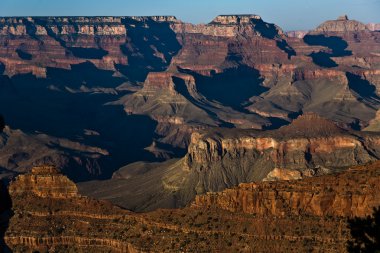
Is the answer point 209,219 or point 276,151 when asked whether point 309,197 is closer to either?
point 209,219

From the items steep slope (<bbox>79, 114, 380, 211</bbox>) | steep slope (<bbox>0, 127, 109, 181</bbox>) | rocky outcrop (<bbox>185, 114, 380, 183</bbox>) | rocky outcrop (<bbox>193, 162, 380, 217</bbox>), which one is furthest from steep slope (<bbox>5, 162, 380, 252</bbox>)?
steep slope (<bbox>0, 127, 109, 181</bbox>)

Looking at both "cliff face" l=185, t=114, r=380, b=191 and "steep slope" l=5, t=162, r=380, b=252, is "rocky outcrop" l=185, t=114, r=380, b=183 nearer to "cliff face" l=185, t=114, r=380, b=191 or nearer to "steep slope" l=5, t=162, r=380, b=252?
"cliff face" l=185, t=114, r=380, b=191

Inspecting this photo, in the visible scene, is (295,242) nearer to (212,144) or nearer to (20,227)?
(20,227)

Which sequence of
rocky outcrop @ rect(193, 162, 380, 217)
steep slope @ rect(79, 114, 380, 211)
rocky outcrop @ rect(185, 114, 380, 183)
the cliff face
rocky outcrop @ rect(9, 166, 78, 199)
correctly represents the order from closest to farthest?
1. rocky outcrop @ rect(193, 162, 380, 217)
2. rocky outcrop @ rect(9, 166, 78, 199)
3. steep slope @ rect(79, 114, 380, 211)
4. the cliff face
5. rocky outcrop @ rect(185, 114, 380, 183)

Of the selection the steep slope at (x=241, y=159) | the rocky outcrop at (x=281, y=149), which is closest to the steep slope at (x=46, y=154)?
the steep slope at (x=241, y=159)

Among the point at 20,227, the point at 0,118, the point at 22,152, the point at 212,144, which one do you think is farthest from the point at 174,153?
the point at 0,118

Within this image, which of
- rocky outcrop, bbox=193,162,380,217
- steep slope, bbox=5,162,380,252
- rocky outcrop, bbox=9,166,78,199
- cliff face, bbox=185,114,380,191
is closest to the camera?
steep slope, bbox=5,162,380,252

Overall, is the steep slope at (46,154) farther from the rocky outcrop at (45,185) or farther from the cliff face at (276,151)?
the rocky outcrop at (45,185)

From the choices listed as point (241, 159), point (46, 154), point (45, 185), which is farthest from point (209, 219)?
point (46, 154)
